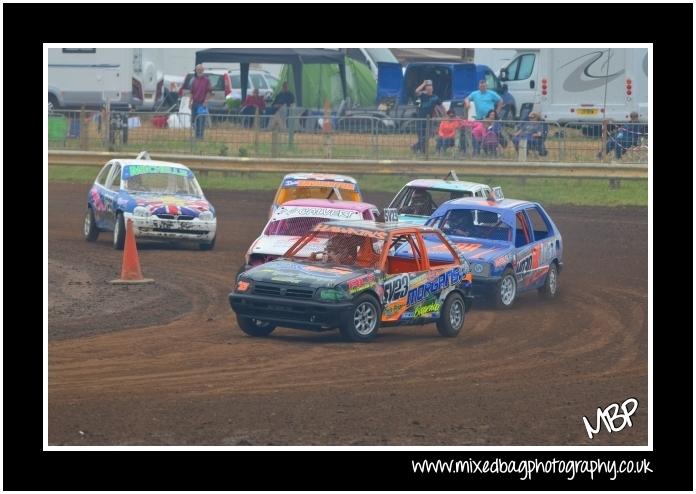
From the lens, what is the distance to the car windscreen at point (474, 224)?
16875 millimetres

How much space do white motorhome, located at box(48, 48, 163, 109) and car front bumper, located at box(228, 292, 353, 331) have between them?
27.2m

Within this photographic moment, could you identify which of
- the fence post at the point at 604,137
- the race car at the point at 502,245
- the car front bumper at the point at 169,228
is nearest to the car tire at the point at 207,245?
the car front bumper at the point at 169,228

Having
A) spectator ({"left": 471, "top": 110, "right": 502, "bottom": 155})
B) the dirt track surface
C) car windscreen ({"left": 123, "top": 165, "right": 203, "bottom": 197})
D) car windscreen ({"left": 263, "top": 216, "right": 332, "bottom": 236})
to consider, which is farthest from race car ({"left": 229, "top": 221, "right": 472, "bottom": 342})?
spectator ({"left": 471, "top": 110, "right": 502, "bottom": 155})

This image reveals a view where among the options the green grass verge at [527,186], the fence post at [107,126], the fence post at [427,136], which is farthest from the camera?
the fence post at [107,126]

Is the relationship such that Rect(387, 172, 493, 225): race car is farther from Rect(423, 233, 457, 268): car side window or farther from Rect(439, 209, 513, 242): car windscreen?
Rect(423, 233, 457, 268): car side window

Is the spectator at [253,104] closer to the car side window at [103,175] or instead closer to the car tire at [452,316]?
the car side window at [103,175]

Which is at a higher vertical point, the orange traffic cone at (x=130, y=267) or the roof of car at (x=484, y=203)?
the roof of car at (x=484, y=203)

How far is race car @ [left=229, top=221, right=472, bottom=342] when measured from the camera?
42.7 feet

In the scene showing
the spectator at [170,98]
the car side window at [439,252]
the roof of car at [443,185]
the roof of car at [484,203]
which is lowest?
the car side window at [439,252]

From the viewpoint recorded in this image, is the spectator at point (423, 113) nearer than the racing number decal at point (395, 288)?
No

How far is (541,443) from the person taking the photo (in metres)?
10.1

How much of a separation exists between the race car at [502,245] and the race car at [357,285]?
1036mm

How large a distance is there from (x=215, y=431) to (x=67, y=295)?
22.1 ft

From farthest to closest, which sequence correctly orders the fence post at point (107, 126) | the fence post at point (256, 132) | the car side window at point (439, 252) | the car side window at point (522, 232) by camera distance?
the fence post at point (107, 126) → the fence post at point (256, 132) → the car side window at point (522, 232) → the car side window at point (439, 252)
